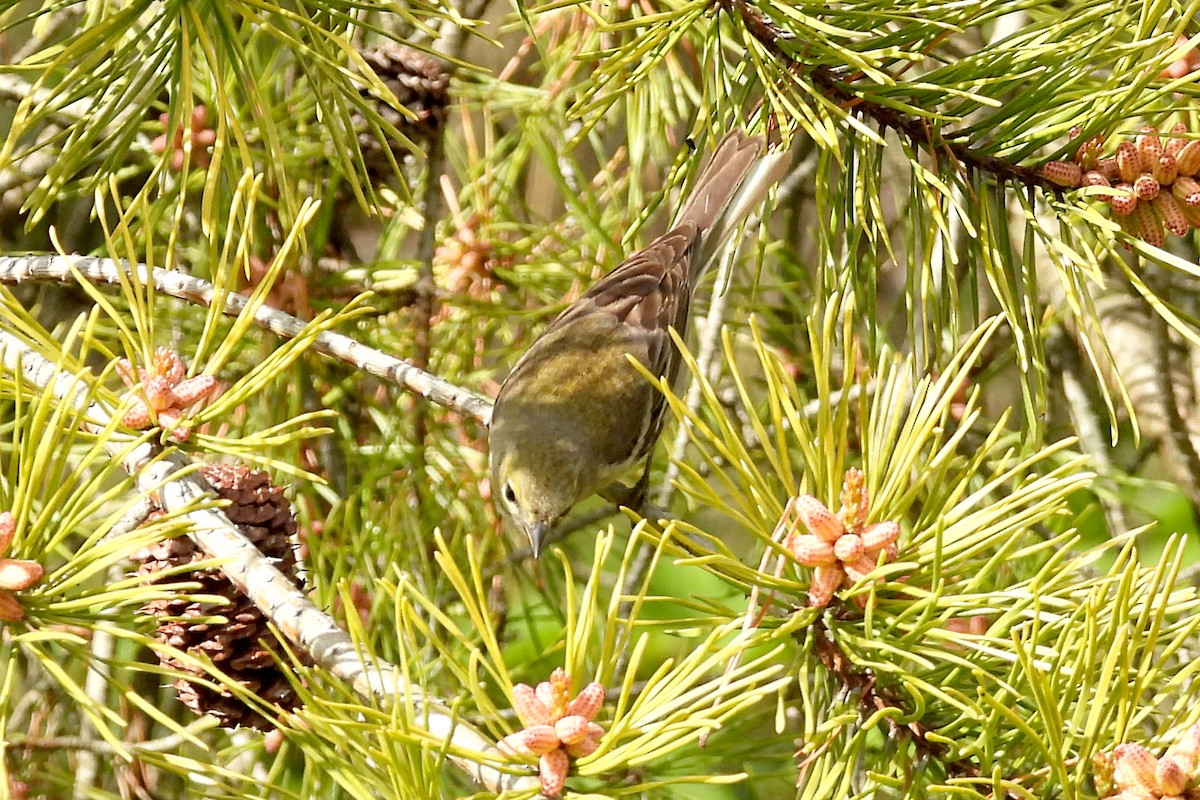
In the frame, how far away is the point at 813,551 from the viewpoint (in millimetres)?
1114

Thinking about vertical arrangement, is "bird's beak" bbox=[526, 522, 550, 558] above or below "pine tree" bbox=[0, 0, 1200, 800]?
below

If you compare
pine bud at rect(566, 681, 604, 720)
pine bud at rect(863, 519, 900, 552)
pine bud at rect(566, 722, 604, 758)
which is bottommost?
pine bud at rect(566, 722, 604, 758)

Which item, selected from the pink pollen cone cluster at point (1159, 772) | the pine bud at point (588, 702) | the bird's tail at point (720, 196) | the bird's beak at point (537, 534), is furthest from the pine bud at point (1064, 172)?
the bird's beak at point (537, 534)

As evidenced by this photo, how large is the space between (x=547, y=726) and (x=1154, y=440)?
2.04m

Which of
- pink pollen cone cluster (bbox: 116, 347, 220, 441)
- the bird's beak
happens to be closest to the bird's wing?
the bird's beak

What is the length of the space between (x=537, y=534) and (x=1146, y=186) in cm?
132

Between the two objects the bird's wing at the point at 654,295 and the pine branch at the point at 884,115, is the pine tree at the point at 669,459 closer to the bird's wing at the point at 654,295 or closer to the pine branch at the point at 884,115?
the pine branch at the point at 884,115

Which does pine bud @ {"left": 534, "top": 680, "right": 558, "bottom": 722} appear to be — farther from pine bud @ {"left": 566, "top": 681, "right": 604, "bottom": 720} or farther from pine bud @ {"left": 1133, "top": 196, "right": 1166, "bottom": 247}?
pine bud @ {"left": 1133, "top": 196, "right": 1166, "bottom": 247}

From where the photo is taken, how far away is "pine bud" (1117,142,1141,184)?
1383mm

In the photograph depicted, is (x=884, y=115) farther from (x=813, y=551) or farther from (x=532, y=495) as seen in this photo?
(x=532, y=495)

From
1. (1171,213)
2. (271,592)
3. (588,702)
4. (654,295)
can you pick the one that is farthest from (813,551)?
(654,295)

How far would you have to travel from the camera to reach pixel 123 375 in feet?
4.41

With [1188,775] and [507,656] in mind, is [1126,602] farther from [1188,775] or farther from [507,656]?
[507,656]

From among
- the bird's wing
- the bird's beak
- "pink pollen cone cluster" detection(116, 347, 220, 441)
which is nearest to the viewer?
"pink pollen cone cluster" detection(116, 347, 220, 441)
